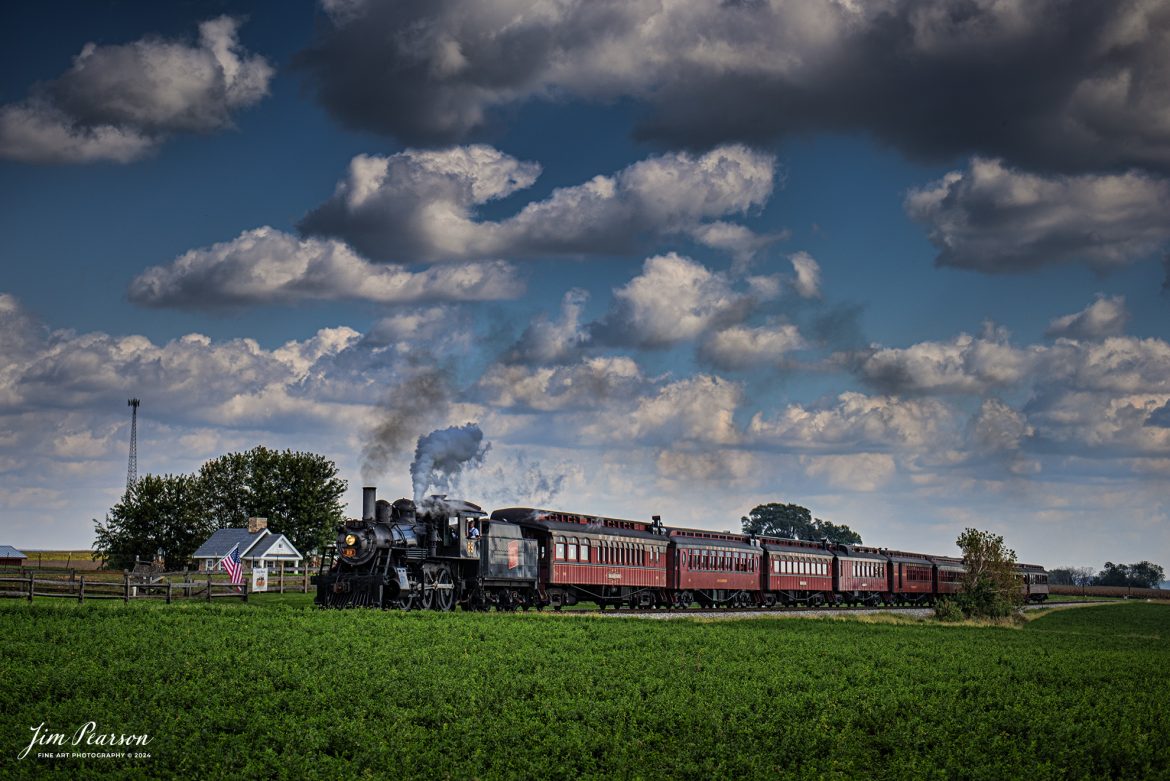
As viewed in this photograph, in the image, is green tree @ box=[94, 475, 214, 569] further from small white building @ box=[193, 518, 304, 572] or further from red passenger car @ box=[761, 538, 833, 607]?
red passenger car @ box=[761, 538, 833, 607]

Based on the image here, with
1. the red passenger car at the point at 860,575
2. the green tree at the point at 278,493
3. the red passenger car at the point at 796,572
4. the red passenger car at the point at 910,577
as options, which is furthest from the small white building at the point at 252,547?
the red passenger car at the point at 910,577

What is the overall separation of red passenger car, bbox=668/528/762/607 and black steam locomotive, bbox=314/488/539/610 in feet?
42.6

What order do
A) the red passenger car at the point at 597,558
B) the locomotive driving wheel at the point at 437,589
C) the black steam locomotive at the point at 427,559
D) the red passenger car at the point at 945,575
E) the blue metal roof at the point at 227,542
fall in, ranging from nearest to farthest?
1. the black steam locomotive at the point at 427,559
2. the locomotive driving wheel at the point at 437,589
3. the red passenger car at the point at 597,558
4. the blue metal roof at the point at 227,542
5. the red passenger car at the point at 945,575

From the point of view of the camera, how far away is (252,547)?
7519 cm

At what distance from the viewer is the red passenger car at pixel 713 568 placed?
56.4 m

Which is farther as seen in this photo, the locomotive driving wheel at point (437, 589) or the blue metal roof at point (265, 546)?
the blue metal roof at point (265, 546)

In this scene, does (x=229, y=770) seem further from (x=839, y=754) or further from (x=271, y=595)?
(x=271, y=595)

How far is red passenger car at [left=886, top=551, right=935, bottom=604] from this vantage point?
260 feet

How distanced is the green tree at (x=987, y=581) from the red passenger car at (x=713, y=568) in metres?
12.5

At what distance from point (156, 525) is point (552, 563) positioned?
2329 inches
